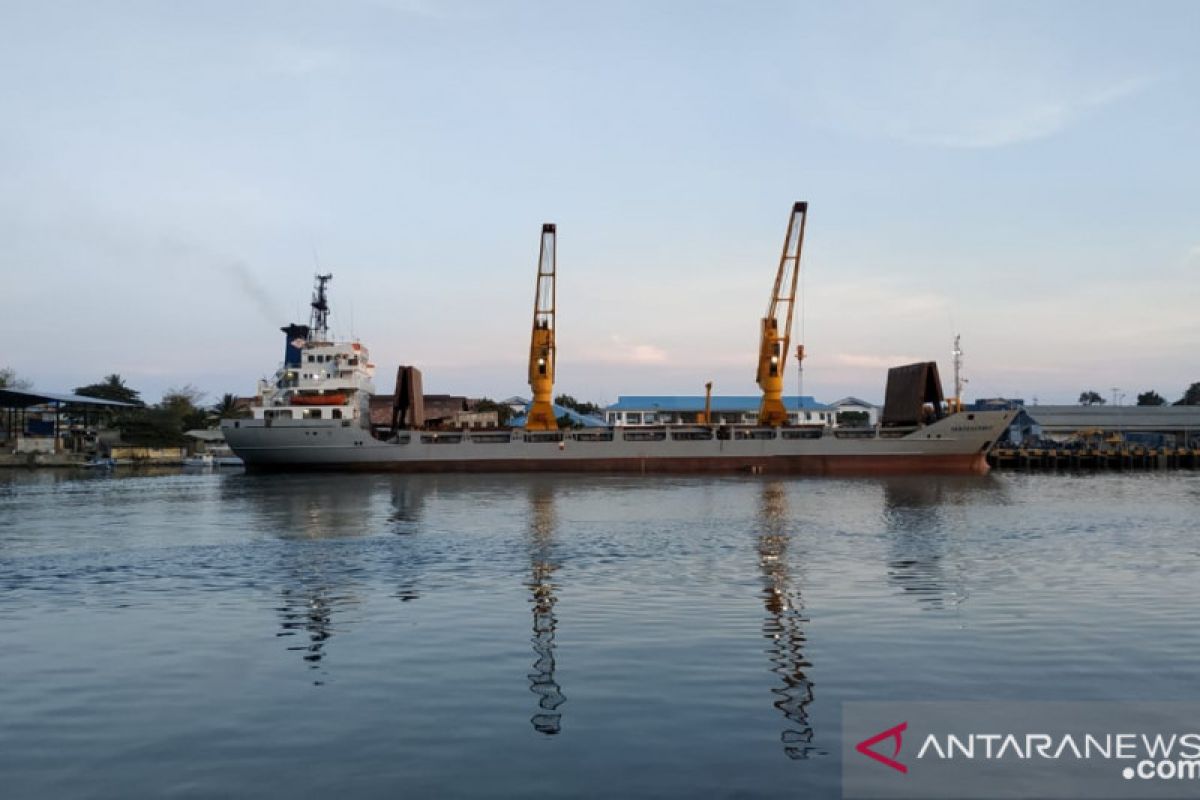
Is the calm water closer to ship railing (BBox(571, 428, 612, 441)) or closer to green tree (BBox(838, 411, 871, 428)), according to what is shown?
ship railing (BBox(571, 428, 612, 441))

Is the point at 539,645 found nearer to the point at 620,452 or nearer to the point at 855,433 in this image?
the point at 620,452

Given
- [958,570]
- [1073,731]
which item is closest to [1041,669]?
[1073,731]

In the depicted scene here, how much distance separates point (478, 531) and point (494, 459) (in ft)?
110

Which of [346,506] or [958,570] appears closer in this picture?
[958,570]

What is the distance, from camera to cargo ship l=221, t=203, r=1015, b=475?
198ft

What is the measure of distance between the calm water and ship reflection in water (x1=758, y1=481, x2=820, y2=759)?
7cm

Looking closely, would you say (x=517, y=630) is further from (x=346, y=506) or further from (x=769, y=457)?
(x=769, y=457)

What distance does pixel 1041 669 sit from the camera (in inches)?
460

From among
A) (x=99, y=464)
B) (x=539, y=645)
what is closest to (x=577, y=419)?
(x=99, y=464)

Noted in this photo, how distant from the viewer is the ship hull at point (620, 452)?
6025cm

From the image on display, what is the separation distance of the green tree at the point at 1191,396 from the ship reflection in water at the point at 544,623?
193 meters

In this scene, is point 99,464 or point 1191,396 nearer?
point 99,464

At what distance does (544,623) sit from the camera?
48.5 ft

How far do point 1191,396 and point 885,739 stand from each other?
214m
